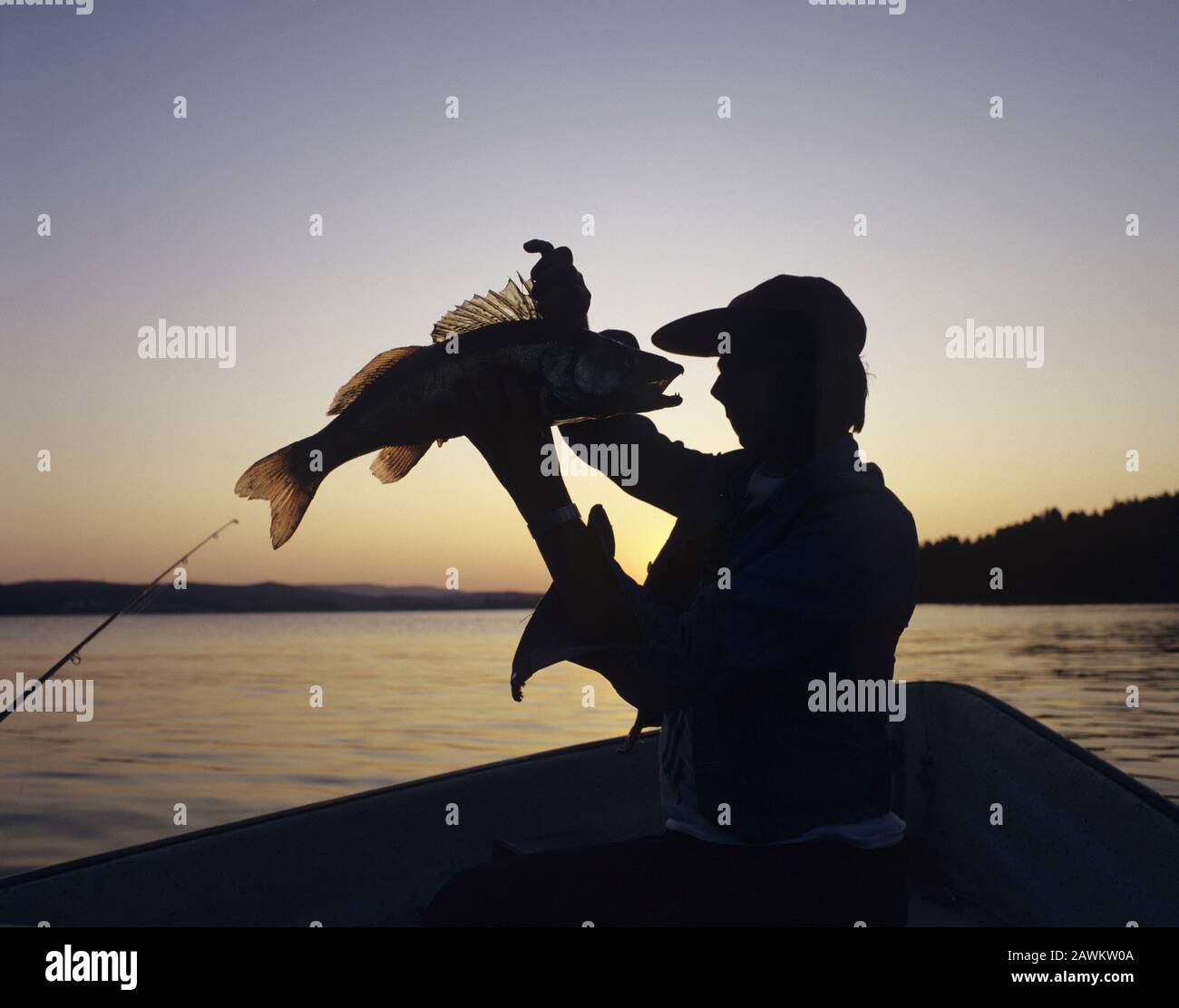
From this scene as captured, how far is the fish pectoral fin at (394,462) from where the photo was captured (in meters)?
3.33

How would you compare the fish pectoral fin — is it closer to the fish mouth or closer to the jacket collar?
the fish mouth

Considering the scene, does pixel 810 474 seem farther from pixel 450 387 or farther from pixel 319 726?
pixel 319 726

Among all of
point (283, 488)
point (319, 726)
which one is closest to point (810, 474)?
point (283, 488)

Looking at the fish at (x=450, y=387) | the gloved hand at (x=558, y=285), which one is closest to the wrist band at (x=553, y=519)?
the fish at (x=450, y=387)

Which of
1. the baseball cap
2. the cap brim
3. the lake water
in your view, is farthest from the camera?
the lake water

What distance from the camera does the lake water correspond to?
1302cm

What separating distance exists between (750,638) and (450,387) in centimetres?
118

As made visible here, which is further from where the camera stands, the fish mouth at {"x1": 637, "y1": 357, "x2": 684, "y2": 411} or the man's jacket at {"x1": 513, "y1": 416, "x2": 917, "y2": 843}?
the fish mouth at {"x1": 637, "y1": 357, "x2": 684, "y2": 411}

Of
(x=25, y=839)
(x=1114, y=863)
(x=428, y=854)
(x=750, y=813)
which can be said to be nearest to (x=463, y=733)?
(x=25, y=839)

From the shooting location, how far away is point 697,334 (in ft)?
10.5

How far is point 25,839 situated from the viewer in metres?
11.2

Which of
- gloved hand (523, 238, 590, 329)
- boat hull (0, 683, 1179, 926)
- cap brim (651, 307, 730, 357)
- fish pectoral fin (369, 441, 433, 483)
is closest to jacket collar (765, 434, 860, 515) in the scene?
cap brim (651, 307, 730, 357)
